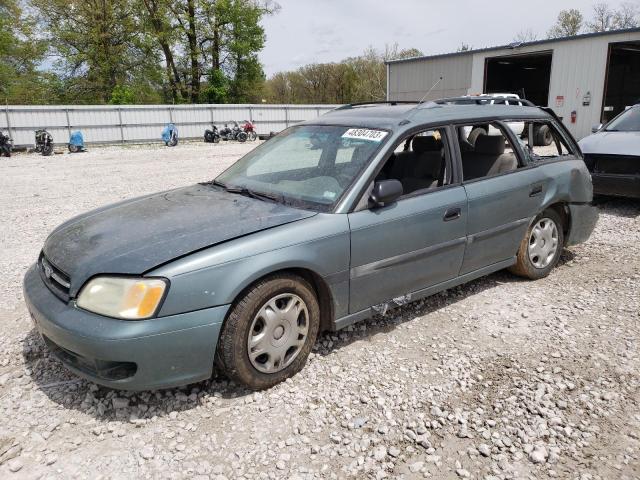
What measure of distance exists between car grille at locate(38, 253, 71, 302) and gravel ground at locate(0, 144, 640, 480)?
0.64 metres

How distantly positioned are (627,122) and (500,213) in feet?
19.4

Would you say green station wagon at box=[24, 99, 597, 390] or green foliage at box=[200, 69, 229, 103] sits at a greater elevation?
green foliage at box=[200, 69, 229, 103]

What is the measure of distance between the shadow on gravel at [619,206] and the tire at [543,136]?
3354 millimetres

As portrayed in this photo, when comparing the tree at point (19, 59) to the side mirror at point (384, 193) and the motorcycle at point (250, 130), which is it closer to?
the motorcycle at point (250, 130)

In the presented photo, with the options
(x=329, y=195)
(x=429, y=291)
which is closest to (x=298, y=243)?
(x=329, y=195)

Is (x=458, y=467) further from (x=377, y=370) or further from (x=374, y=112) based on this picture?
(x=374, y=112)

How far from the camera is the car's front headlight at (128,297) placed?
2.55 metres

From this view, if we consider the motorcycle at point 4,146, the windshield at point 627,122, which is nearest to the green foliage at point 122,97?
the motorcycle at point 4,146

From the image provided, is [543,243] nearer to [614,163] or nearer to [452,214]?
[452,214]

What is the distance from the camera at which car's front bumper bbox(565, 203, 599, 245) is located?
4.90 m

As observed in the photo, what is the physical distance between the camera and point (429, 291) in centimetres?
383

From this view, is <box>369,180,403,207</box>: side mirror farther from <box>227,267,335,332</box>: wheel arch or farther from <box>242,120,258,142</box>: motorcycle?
<box>242,120,258,142</box>: motorcycle

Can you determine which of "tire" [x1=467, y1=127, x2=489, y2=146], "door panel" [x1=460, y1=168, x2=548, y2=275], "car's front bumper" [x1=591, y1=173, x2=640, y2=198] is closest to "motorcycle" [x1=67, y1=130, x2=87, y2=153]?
"car's front bumper" [x1=591, y1=173, x2=640, y2=198]

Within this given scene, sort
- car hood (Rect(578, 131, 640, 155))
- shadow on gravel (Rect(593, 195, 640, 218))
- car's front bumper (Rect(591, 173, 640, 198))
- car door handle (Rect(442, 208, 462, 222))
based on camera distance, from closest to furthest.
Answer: car door handle (Rect(442, 208, 462, 222)) < car's front bumper (Rect(591, 173, 640, 198)) < car hood (Rect(578, 131, 640, 155)) < shadow on gravel (Rect(593, 195, 640, 218))
